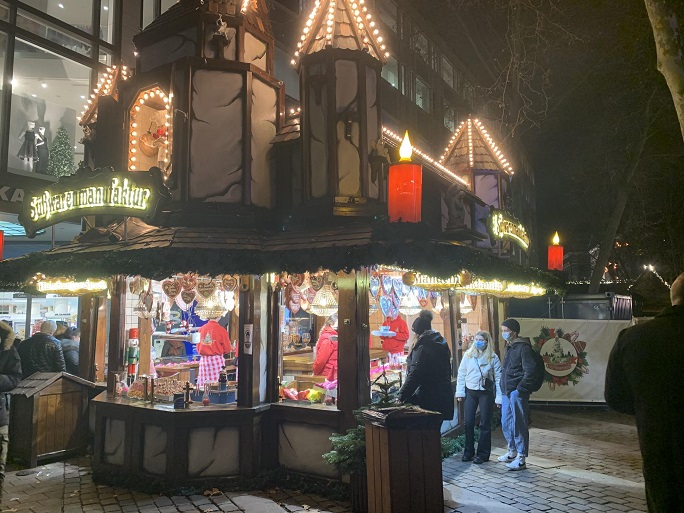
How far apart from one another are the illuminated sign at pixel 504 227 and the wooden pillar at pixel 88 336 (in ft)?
26.1

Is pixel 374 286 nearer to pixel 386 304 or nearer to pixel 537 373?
pixel 386 304

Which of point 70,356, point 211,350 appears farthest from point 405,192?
point 70,356

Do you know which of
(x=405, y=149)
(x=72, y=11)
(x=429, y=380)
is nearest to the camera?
(x=405, y=149)

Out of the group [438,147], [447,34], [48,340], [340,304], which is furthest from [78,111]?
[447,34]

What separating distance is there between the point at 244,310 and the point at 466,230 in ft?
13.3

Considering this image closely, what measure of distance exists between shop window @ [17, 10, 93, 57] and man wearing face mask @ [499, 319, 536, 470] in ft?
40.4

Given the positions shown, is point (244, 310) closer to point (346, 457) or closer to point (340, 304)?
point (340, 304)

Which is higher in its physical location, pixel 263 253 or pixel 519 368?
pixel 263 253

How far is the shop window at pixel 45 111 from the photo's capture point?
12.3m

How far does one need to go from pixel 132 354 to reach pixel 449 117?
18.6 metres

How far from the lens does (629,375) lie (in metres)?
3.73

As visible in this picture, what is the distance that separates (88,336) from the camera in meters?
10.5

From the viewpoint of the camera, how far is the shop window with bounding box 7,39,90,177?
12305 millimetres

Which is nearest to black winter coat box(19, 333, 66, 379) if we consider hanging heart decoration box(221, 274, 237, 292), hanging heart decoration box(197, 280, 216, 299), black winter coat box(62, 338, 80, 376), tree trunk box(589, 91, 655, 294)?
black winter coat box(62, 338, 80, 376)
